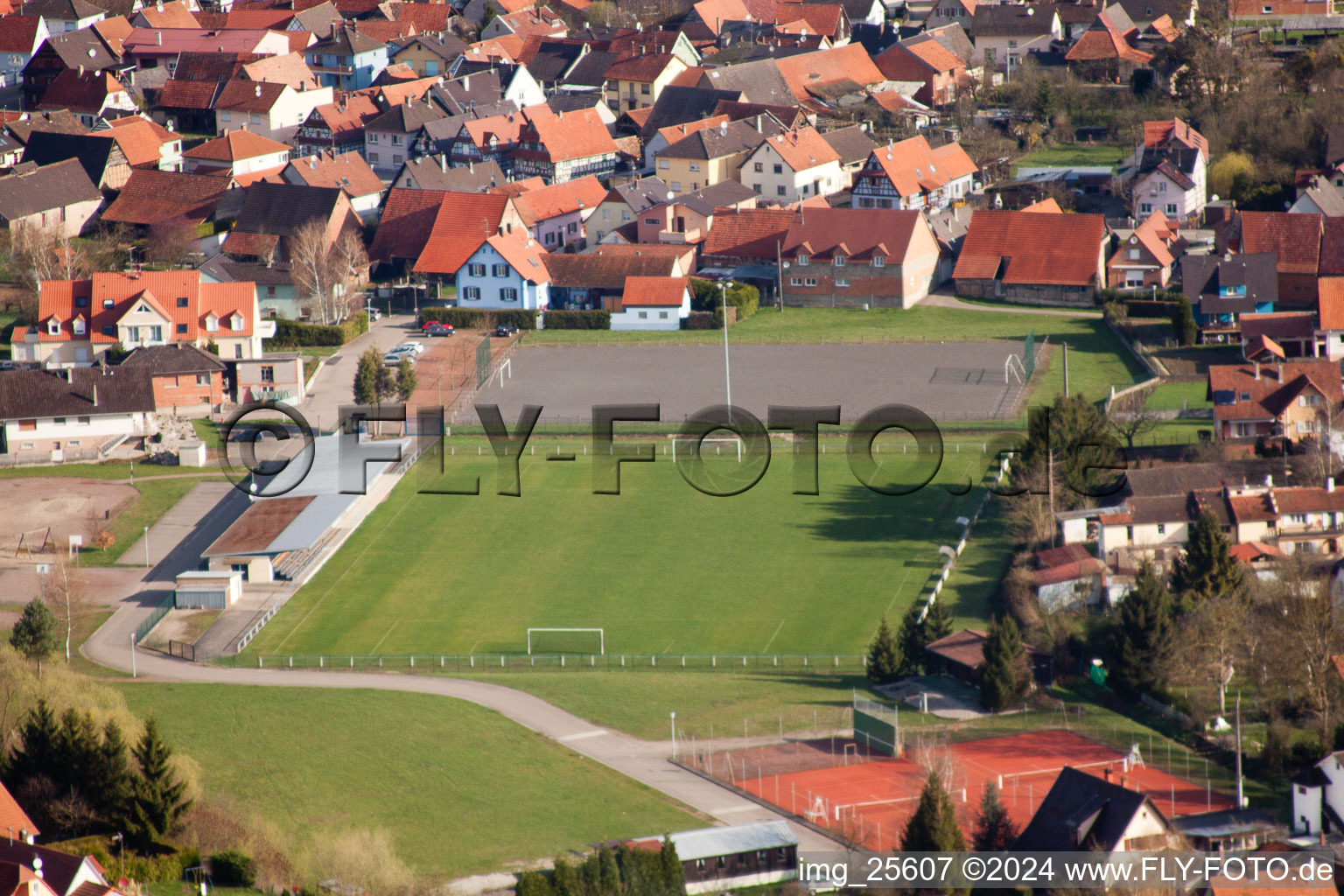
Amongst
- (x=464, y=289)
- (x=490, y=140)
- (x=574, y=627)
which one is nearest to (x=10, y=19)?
(x=490, y=140)

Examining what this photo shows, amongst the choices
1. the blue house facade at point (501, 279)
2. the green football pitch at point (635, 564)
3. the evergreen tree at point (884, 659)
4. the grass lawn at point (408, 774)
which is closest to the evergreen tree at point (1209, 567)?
the green football pitch at point (635, 564)

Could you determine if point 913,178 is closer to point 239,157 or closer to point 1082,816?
point 239,157

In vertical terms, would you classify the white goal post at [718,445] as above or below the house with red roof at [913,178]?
below

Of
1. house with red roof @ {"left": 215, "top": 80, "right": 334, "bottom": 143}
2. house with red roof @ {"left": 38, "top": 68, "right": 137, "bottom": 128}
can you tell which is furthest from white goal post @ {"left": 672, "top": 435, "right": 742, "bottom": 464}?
house with red roof @ {"left": 38, "top": 68, "right": 137, "bottom": 128}

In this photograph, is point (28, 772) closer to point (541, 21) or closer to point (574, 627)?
point (574, 627)

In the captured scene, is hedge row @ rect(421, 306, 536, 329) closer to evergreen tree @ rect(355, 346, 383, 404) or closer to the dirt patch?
evergreen tree @ rect(355, 346, 383, 404)

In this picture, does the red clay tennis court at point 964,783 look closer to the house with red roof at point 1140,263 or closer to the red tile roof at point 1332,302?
the red tile roof at point 1332,302
